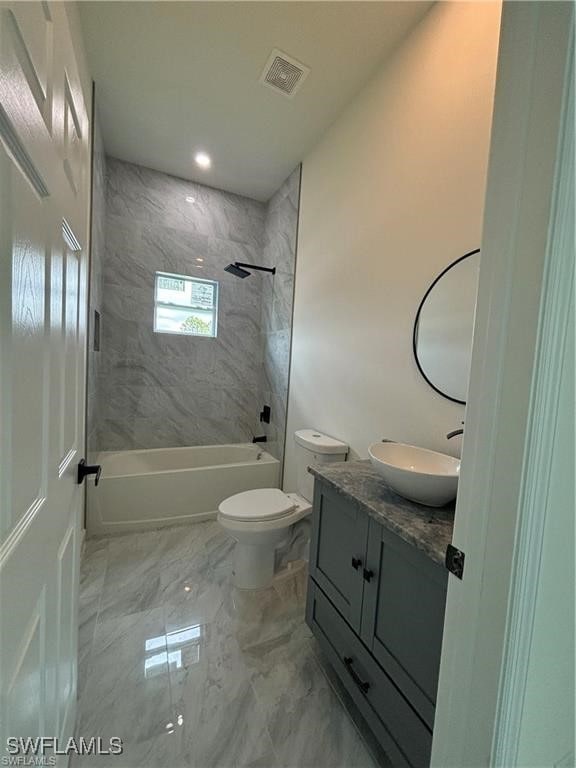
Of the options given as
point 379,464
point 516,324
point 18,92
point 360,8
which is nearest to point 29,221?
point 18,92

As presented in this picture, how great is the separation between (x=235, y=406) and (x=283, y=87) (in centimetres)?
262

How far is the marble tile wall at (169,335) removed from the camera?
110 inches

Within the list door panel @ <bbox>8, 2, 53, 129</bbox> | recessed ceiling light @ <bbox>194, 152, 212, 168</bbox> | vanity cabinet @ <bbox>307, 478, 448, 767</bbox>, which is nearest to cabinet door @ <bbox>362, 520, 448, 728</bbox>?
vanity cabinet @ <bbox>307, 478, 448, 767</bbox>

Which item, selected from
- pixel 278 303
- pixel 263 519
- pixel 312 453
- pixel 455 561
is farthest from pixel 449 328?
pixel 278 303

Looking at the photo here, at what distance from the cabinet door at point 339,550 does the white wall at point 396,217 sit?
0.51m

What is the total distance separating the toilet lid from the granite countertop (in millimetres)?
582

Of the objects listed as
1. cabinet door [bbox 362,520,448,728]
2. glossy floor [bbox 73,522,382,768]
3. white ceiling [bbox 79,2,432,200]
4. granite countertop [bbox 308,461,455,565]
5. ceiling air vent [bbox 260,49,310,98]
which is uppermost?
white ceiling [bbox 79,2,432,200]

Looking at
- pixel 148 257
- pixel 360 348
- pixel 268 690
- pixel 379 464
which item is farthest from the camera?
pixel 148 257

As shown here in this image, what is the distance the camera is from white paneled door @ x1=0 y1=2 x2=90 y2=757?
0.44 meters

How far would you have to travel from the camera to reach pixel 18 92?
17.7 inches

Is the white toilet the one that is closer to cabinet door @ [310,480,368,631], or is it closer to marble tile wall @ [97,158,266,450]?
cabinet door @ [310,480,368,631]

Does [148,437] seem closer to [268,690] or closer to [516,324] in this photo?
[268,690]

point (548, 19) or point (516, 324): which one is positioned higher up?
point (548, 19)

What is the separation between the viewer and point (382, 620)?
1.00m
